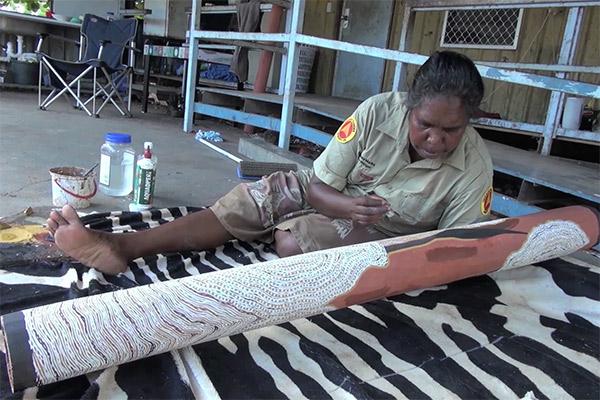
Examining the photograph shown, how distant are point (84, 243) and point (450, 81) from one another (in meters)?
1.27

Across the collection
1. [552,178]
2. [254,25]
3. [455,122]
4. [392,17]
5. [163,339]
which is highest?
[392,17]

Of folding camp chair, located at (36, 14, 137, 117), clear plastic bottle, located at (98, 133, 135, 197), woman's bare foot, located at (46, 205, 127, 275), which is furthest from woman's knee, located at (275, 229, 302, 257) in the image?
folding camp chair, located at (36, 14, 137, 117)

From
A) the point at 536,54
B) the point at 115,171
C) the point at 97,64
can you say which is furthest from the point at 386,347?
the point at 536,54

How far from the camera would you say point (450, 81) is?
1.51m

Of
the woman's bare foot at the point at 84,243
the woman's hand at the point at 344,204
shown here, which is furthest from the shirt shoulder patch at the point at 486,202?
the woman's bare foot at the point at 84,243

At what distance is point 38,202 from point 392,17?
609cm

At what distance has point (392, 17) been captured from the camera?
7.21 meters

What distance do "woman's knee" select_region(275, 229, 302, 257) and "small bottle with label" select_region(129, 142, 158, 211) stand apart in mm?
874

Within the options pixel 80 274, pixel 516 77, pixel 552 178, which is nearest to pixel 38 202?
pixel 80 274

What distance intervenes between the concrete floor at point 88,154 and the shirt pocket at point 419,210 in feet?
4.56

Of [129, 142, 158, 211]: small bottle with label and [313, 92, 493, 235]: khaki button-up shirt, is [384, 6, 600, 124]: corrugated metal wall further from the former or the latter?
[129, 142, 158, 211]: small bottle with label

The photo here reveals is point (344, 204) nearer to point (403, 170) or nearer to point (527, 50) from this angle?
point (403, 170)

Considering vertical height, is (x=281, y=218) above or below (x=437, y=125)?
below

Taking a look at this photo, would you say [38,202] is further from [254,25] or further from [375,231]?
[254,25]
